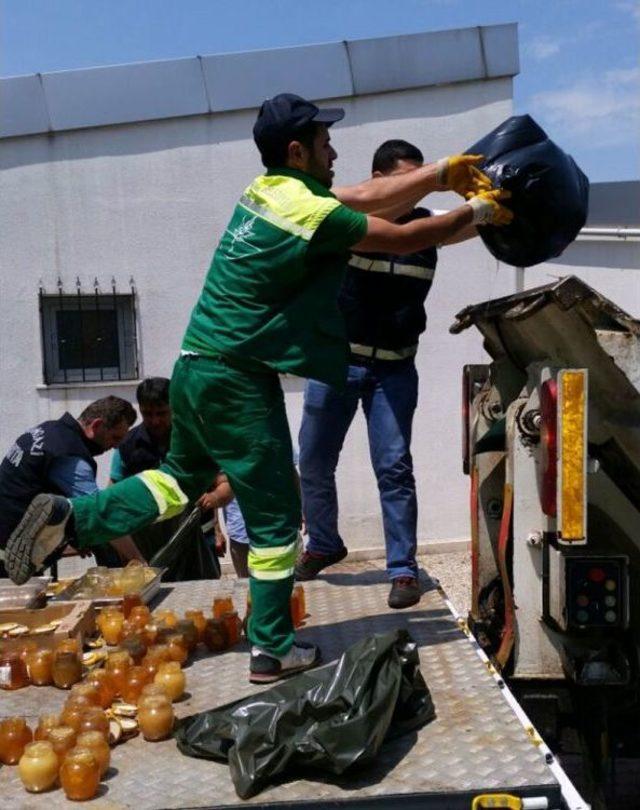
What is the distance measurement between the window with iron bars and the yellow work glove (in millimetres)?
5455

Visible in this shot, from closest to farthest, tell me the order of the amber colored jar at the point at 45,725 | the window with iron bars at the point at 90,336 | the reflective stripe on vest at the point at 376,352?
the amber colored jar at the point at 45,725 < the reflective stripe on vest at the point at 376,352 < the window with iron bars at the point at 90,336

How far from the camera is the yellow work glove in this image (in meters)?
3.44

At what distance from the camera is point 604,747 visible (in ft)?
10.1

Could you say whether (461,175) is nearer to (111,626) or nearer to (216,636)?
(216,636)

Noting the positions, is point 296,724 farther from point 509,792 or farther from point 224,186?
point 224,186

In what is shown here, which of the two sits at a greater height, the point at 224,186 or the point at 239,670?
the point at 224,186

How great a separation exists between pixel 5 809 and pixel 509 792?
3.65ft

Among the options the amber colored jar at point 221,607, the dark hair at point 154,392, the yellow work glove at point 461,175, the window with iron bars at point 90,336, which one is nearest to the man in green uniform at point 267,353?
the yellow work glove at point 461,175

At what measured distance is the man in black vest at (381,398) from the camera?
13.0ft

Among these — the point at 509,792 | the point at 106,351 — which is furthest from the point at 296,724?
the point at 106,351

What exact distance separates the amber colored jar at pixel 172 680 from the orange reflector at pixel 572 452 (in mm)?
Result: 1199

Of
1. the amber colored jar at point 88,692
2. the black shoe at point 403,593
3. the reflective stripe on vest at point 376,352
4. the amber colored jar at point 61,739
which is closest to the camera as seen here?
the amber colored jar at point 61,739

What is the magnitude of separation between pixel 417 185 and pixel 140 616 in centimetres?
187

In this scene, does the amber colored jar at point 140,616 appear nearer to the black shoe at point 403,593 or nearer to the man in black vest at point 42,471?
the black shoe at point 403,593
